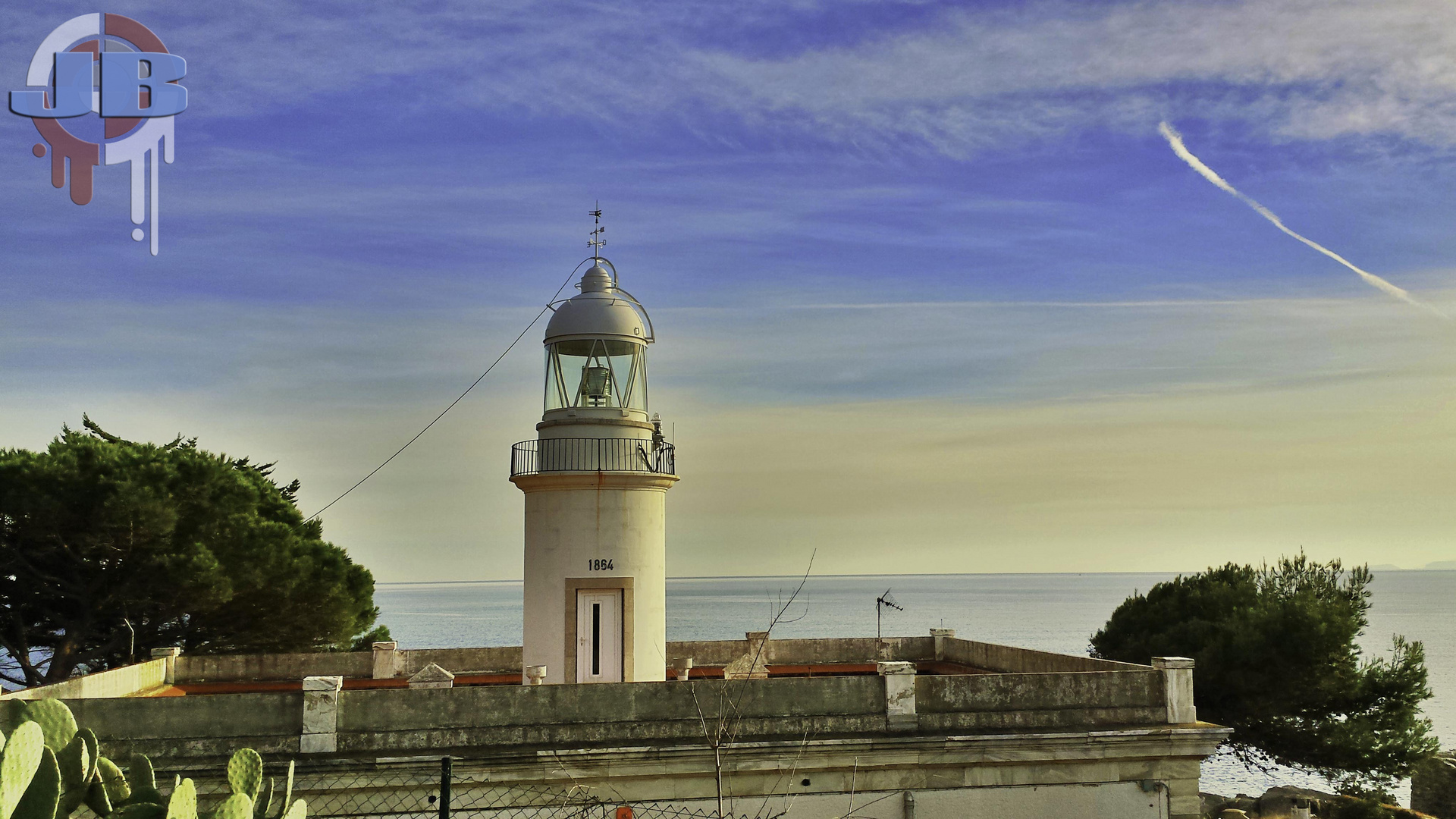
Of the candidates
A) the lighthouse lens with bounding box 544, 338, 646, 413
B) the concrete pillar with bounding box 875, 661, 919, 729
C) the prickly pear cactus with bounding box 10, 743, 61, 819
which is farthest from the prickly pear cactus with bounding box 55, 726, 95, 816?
the lighthouse lens with bounding box 544, 338, 646, 413

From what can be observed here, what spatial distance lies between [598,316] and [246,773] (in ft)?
40.4

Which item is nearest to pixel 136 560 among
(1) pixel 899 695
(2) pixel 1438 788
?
(1) pixel 899 695

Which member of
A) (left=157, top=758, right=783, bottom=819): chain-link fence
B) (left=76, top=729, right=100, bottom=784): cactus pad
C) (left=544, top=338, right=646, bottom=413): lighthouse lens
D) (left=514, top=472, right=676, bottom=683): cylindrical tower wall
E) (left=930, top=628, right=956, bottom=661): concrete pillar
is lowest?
(left=157, top=758, right=783, bottom=819): chain-link fence

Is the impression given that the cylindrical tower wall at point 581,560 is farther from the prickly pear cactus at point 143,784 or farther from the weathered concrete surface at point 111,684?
the prickly pear cactus at point 143,784

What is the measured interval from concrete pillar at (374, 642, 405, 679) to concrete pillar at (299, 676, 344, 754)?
715 centimetres

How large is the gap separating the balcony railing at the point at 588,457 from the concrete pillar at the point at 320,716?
5.33 meters

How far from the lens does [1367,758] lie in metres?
27.6

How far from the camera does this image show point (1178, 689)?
45.4 ft

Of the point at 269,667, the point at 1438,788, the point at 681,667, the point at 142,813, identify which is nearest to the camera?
the point at 142,813

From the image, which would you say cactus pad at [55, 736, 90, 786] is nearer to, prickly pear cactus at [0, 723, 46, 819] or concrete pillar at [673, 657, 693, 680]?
prickly pear cactus at [0, 723, 46, 819]

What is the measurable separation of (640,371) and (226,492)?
1596cm

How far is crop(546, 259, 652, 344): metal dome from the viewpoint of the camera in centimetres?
1781

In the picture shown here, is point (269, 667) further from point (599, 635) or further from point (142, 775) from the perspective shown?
point (142, 775)

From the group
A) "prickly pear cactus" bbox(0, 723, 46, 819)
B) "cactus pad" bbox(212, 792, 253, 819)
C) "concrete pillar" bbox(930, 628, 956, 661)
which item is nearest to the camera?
"prickly pear cactus" bbox(0, 723, 46, 819)
